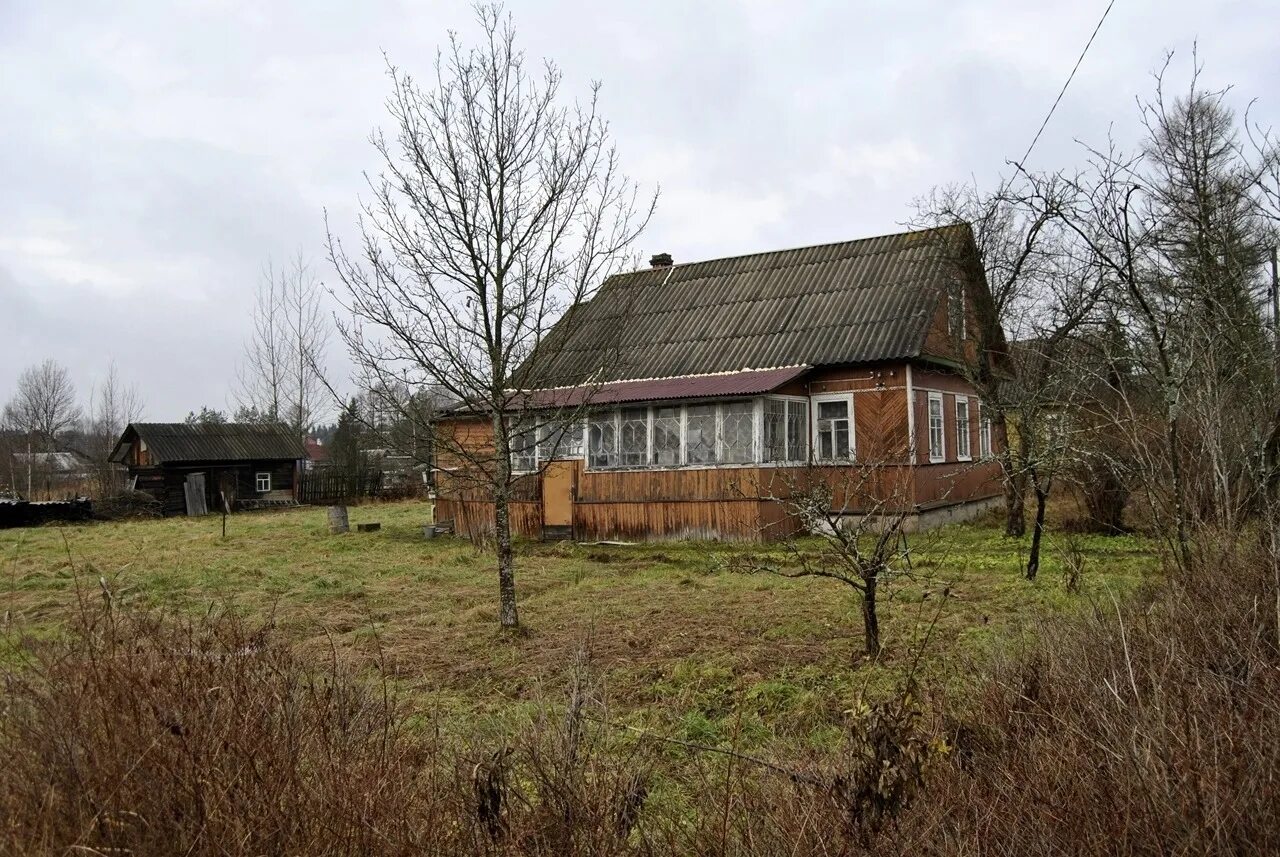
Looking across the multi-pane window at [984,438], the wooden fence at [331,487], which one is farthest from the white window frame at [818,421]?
the wooden fence at [331,487]

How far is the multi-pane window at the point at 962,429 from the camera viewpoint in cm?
1983

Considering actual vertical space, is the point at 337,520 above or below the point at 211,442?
below

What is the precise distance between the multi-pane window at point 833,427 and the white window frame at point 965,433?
12.0 feet

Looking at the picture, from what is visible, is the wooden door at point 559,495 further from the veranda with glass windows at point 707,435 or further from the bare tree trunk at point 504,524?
the bare tree trunk at point 504,524

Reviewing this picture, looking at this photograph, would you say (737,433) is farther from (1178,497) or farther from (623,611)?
(1178,497)

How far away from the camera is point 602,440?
57.5ft

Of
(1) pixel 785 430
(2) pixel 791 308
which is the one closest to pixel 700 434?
(1) pixel 785 430

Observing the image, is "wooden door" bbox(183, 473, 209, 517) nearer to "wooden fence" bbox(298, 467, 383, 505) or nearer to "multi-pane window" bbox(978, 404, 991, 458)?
"wooden fence" bbox(298, 467, 383, 505)

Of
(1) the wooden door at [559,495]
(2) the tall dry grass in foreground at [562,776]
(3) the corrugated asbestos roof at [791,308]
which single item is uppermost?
(3) the corrugated asbestos roof at [791,308]

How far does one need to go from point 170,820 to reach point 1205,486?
745 centimetres

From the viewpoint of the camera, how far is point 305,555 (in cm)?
1639

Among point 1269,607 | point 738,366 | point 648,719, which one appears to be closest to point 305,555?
point 738,366

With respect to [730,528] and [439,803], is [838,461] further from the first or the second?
[439,803]

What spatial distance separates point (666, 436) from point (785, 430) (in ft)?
7.72
